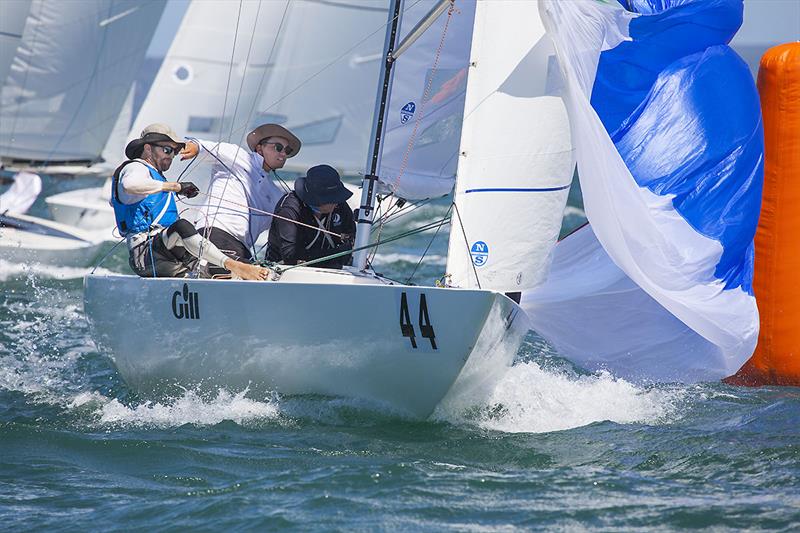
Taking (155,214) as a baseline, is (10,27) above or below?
above

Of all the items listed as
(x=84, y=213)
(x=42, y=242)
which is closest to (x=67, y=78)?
(x=84, y=213)

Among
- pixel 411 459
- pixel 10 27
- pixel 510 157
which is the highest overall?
pixel 10 27

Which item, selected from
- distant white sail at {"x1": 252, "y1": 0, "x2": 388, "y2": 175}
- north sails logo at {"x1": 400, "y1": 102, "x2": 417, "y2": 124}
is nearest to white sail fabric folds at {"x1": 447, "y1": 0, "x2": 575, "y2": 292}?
north sails logo at {"x1": 400, "y1": 102, "x2": 417, "y2": 124}

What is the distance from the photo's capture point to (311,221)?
559 centimetres

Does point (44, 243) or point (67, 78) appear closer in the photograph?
point (44, 243)

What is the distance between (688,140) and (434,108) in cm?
134

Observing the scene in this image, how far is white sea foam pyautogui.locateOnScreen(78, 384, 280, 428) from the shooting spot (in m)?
5.10

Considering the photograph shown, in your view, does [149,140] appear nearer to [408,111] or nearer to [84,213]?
[408,111]

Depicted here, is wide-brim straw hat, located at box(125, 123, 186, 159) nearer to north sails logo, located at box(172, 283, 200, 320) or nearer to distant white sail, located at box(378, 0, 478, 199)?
north sails logo, located at box(172, 283, 200, 320)

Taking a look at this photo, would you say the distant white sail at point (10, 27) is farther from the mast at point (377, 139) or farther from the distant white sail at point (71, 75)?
the mast at point (377, 139)

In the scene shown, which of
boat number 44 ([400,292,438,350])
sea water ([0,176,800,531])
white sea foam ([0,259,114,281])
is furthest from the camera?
white sea foam ([0,259,114,281])

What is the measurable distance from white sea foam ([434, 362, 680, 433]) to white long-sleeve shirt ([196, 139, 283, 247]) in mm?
1539

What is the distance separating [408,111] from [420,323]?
1723 millimetres

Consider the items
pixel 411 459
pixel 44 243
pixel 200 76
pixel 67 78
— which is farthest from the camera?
pixel 67 78
